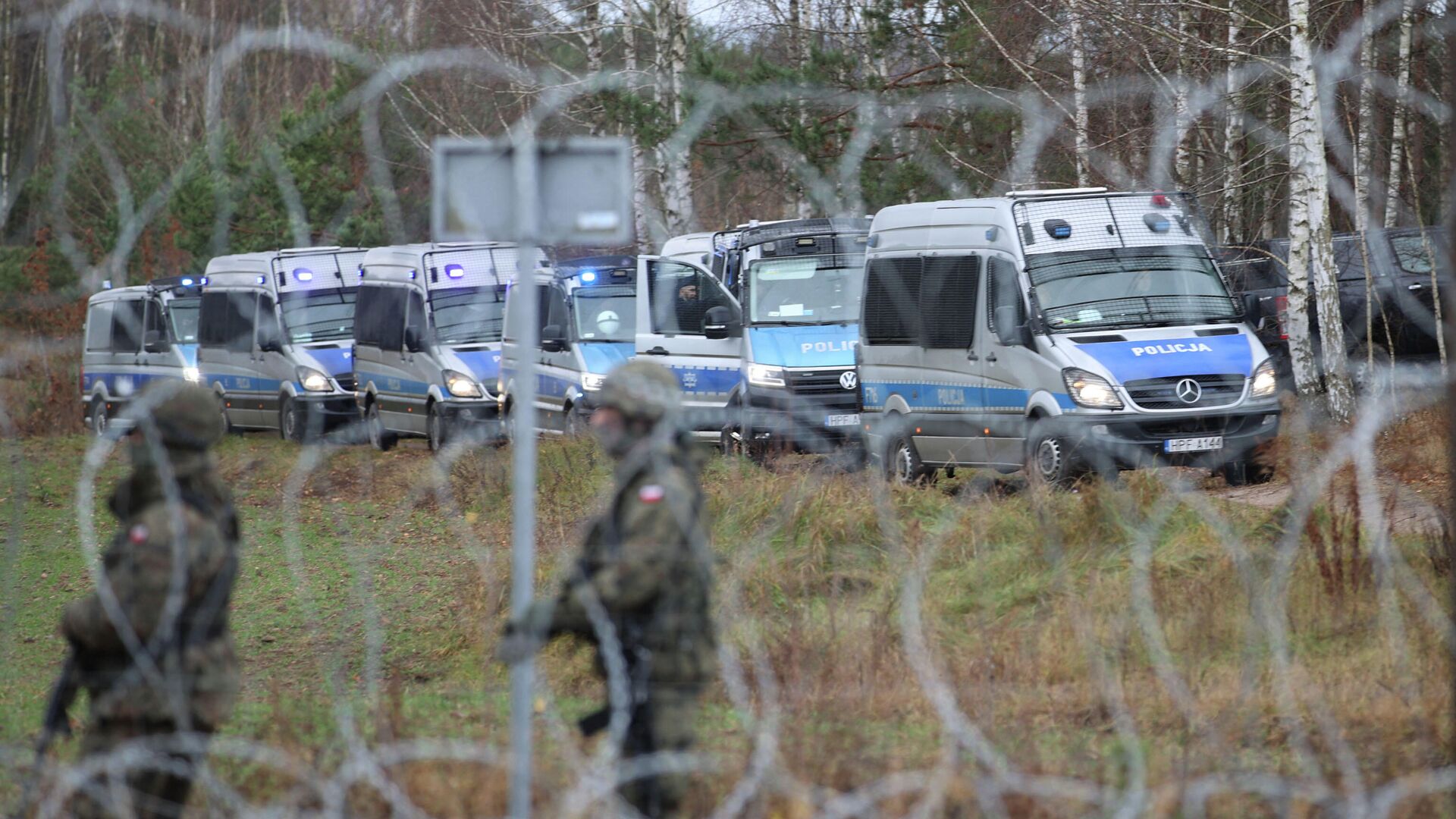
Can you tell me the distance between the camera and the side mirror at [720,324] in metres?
14.5

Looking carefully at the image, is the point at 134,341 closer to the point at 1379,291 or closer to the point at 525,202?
the point at 1379,291

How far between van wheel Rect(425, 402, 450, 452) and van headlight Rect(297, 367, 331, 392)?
2.82 meters

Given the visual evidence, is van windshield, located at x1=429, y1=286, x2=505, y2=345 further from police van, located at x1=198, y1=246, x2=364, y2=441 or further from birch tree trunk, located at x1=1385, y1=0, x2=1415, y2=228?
birch tree trunk, located at x1=1385, y1=0, x2=1415, y2=228

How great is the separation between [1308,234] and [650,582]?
353 inches

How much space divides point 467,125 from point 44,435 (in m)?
7.24

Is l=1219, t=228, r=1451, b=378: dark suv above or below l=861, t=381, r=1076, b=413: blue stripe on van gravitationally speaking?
above

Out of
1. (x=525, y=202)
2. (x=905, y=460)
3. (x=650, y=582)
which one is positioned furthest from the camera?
(x=905, y=460)

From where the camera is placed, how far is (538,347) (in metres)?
17.0

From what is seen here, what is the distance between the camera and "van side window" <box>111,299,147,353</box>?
22.8 meters

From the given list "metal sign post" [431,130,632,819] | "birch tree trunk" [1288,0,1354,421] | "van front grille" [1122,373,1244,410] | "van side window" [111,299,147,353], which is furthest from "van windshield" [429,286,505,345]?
"metal sign post" [431,130,632,819]

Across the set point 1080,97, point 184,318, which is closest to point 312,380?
point 184,318

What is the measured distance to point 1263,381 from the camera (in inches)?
429

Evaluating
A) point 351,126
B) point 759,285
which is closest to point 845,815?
point 759,285

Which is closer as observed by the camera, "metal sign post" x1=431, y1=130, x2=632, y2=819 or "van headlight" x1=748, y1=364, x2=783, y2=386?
"metal sign post" x1=431, y1=130, x2=632, y2=819
